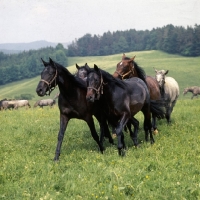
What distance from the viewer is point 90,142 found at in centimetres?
1059

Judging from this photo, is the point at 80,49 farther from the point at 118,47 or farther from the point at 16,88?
the point at 16,88

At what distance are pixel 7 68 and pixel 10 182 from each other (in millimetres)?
119929

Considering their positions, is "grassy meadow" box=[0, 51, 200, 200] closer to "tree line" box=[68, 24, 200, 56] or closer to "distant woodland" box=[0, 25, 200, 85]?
"distant woodland" box=[0, 25, 200, 85]

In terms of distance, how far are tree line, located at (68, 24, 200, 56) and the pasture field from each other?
104701mm

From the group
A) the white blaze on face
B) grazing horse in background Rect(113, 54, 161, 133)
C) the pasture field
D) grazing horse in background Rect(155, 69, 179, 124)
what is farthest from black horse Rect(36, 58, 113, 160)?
the white blaze on face

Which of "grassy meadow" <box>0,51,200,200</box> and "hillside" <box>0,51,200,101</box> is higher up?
"grassy meadow" <box>0,51,200,200</box>

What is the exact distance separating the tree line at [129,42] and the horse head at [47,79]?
10621 cm

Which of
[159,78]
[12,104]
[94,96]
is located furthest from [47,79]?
[12,104]

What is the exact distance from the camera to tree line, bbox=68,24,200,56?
112 metres

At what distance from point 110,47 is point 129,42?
11.3 metres

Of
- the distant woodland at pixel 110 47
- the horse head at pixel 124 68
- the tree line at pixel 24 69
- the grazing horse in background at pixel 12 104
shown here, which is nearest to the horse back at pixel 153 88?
the horse head at pixel 124 68

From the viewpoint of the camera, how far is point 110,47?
14200 centimetres

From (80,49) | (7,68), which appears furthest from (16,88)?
(80,49)

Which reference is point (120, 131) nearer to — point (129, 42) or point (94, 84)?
point (94, 84)
